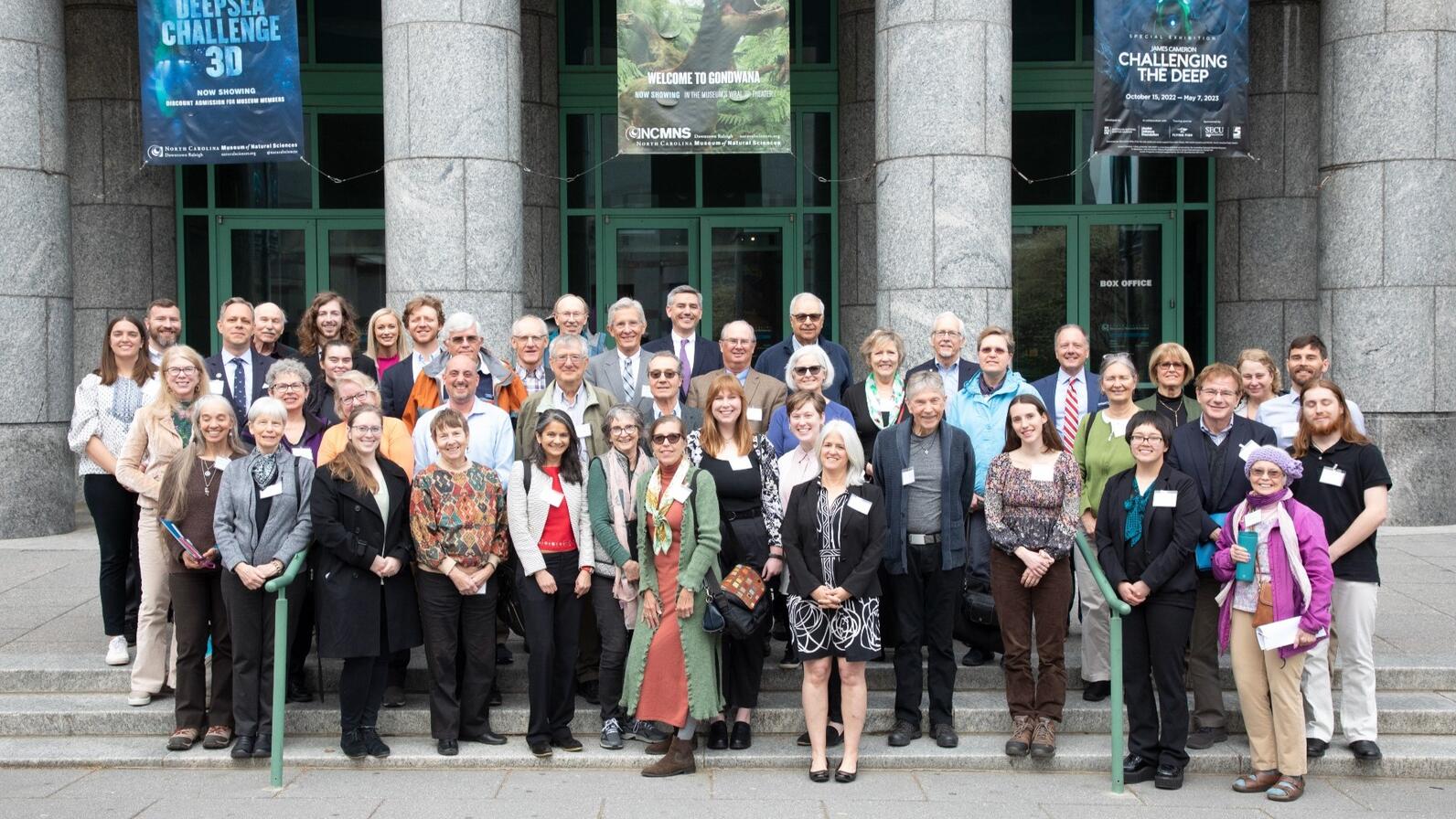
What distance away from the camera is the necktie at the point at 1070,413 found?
847cm

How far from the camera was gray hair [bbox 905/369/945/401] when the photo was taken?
724cm

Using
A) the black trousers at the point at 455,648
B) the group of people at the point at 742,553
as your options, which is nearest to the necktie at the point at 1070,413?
the group of people at the point at 742,553

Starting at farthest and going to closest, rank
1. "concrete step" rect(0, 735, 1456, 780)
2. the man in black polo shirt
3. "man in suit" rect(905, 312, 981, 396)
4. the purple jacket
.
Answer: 1. "man in suit" rect(905, 312, 981, 396)
2. "concrete step" rect(0, 735, 1456, 780)
3. the man in black polo shirt
4. the purple jacket

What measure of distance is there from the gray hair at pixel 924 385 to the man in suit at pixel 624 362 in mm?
1875

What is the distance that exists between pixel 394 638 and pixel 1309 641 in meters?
4.71

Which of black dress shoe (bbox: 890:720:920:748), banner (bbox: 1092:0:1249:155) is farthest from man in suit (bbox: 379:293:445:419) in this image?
banner (bbox: 1092:0:1249:155)

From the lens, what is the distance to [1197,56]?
40.5 ft

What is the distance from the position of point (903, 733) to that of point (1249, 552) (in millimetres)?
2067

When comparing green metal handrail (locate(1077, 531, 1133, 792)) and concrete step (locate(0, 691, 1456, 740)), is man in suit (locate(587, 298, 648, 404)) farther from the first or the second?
green metal handrail (locate(1077, 531, 1133, 792))

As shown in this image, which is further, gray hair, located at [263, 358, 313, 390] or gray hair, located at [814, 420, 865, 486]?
gray hair, located at [263, 358, 313, 390]

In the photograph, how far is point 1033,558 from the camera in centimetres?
703

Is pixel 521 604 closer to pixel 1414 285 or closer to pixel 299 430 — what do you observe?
pixel 299 430

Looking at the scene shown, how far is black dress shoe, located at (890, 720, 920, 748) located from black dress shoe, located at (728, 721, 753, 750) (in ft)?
2.61

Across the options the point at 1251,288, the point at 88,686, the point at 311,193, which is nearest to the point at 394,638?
the point at 88,686
